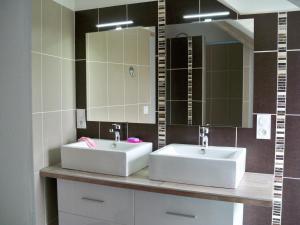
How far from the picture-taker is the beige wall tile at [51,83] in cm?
207

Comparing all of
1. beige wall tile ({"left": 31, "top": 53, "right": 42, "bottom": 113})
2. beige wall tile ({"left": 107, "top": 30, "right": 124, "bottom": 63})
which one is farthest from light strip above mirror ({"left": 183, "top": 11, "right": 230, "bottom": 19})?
beige wall tile ({"left": 31, "top": 53, "right": 42, "bottom": 113})

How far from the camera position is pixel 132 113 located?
2.26 meters

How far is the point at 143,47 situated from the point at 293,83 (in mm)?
1049

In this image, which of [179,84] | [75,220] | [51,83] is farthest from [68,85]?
[75,220]

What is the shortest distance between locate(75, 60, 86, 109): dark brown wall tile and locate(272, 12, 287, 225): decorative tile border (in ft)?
4.77

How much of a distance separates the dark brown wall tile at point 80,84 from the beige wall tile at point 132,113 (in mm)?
390

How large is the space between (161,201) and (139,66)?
101cm

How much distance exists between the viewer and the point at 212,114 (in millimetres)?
2008

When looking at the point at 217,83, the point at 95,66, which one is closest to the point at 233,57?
the point at 217,83

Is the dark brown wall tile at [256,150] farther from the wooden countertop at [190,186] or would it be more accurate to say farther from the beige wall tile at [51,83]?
the beige wall tile at [51,83]

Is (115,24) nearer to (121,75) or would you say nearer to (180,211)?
(121,75)

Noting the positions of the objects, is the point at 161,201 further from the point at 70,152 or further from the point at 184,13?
the point at 184,13

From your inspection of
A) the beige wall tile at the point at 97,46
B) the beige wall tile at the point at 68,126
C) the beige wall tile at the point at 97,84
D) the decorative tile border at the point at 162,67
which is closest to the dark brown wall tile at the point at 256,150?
the decorative tile border at the point at 162,67

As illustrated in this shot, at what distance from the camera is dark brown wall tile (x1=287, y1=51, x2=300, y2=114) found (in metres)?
1.81
